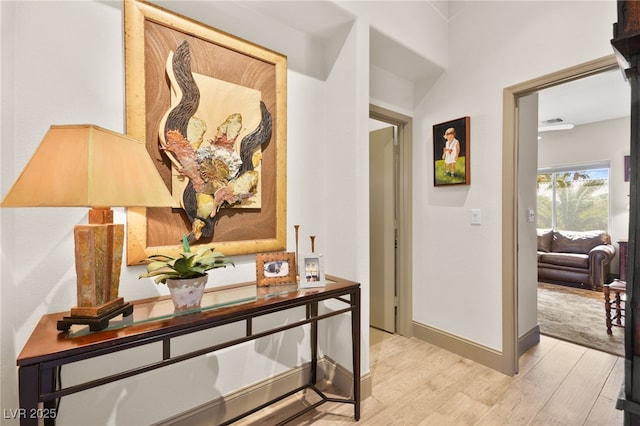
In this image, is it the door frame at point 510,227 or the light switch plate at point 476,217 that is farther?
the light switch plate at point 476,217

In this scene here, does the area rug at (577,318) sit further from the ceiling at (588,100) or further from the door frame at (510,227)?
the ceiling at (588,100)

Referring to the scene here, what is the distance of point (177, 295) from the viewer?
4.02 feet

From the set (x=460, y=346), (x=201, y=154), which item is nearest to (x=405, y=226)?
(x=460, y=346)

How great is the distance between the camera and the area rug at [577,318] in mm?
2680

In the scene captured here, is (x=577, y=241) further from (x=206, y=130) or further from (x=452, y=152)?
(x=206, y=130)

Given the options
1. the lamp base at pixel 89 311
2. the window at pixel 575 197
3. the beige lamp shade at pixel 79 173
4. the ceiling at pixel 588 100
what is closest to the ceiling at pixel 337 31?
the ceiling at pixel 588 100

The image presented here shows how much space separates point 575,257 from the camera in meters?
4.59

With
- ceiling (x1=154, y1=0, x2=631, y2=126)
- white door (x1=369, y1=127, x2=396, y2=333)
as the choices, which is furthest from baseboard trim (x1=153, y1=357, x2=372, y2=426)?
ceiling (x1=154, y1=0, x2=631, y2=126)

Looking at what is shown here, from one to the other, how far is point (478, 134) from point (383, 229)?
1.21 metres

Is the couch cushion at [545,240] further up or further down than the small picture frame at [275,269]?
further down

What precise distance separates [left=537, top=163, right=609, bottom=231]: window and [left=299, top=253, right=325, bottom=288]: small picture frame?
6.06 m

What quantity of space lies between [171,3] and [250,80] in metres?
0.53

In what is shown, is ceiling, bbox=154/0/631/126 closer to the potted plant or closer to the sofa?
the potted plant

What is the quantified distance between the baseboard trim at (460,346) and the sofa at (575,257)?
136 inches
